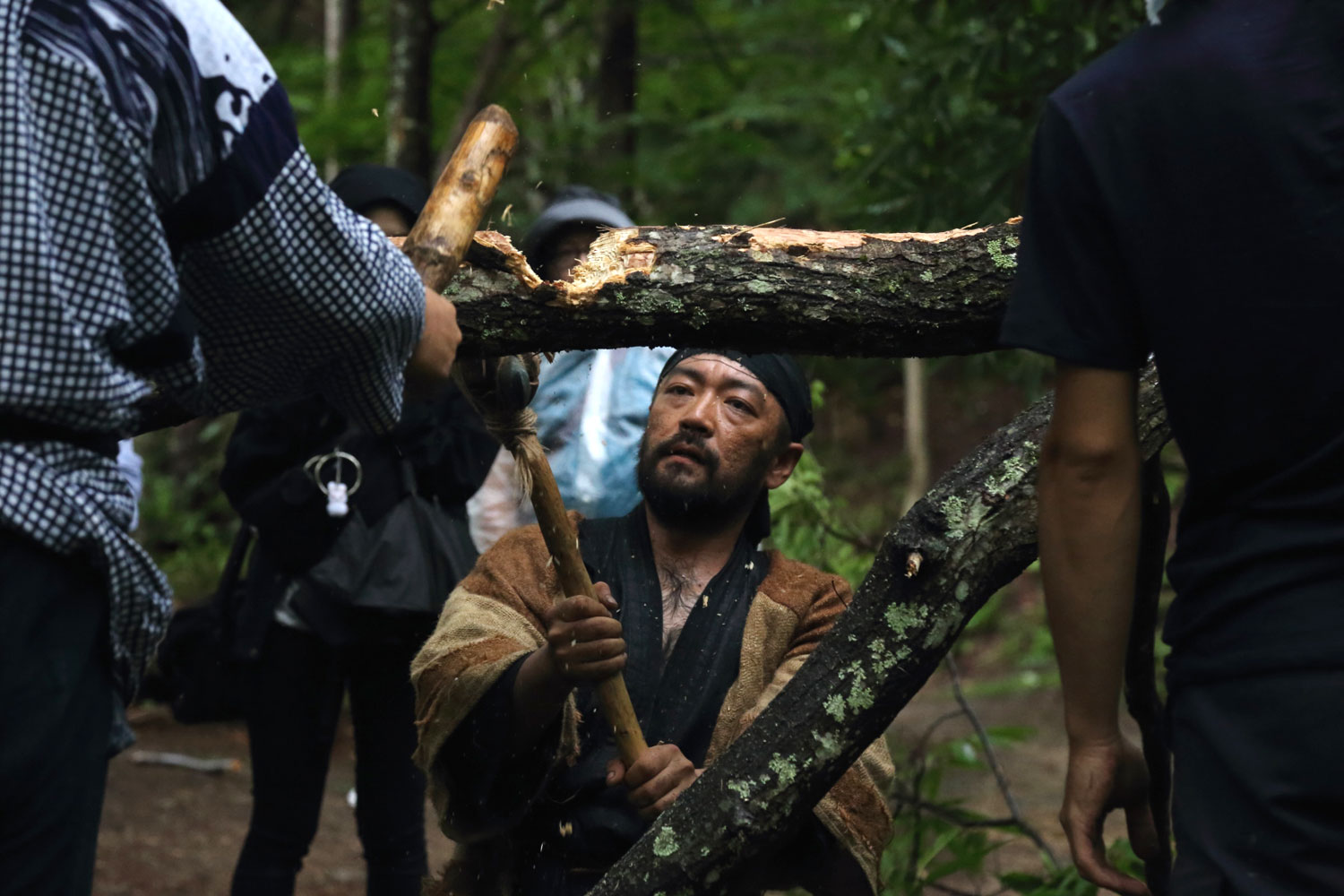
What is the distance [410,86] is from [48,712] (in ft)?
24.0

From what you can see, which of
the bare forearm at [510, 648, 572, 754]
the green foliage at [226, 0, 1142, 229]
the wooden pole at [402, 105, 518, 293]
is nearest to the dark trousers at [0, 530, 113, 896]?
the wooden pole at [402, 105, 518, 293]

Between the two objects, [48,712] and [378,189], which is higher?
[378,189]

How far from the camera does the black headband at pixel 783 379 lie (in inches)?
140

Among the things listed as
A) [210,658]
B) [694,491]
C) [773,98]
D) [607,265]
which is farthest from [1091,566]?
[773,98]

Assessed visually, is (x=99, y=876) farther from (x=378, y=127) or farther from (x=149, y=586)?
(x=378, y=127)

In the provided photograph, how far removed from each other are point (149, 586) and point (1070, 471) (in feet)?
4.07

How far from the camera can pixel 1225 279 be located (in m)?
1.72

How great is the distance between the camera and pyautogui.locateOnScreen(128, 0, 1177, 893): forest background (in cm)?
537

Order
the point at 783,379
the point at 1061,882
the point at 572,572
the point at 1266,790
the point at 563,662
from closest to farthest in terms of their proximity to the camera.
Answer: the point at 1266,790, the point at 563,662, the point at 572,572, the point at 783,379, the point at 1061,882

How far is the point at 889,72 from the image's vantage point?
7438mm

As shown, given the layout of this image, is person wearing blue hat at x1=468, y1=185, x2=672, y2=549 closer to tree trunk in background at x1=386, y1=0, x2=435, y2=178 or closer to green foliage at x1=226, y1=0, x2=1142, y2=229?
green foliage at x1=226, y1=0, x2=1142, y2=229

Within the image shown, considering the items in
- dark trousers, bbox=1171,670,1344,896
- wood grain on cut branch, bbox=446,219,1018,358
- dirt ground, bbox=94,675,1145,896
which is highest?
wood grain on cut branch, bbox=446,219,1018,358

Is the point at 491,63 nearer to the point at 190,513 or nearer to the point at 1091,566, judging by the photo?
the point at 190,513

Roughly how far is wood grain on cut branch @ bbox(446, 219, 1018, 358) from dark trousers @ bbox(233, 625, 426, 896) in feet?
5.33
